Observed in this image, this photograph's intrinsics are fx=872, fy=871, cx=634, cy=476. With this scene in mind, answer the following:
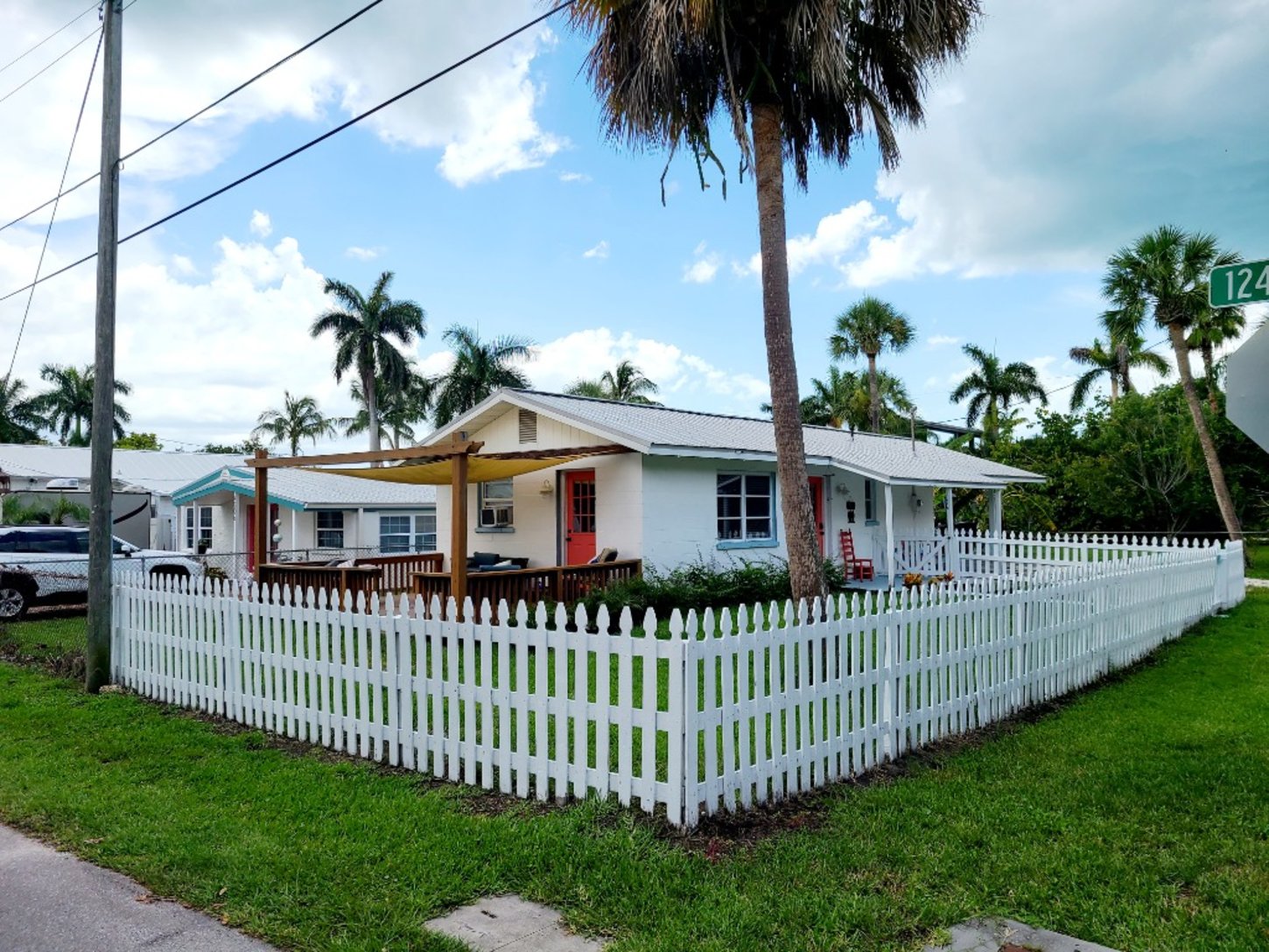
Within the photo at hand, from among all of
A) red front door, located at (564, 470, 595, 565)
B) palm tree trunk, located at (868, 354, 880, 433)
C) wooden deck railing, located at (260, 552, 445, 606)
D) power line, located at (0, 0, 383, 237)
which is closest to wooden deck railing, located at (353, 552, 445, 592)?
wooden deck railing, located at (260, 552, 445, 606)

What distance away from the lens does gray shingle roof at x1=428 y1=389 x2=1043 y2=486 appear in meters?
14.8

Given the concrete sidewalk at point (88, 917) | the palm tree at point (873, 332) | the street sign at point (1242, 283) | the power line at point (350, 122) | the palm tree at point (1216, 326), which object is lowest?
the concrete sidewalk at point (88, 917)

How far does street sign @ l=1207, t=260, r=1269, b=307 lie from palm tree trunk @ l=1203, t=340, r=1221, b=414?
30.0 metres

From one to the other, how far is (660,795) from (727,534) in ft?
38.1

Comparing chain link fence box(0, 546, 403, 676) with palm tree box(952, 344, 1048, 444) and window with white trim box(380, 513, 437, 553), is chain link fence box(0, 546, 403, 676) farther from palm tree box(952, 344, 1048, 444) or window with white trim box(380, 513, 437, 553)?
palm tree box(952, 344, 1048, 444)

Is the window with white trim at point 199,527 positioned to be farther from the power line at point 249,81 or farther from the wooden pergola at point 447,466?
the power line at point 249,81

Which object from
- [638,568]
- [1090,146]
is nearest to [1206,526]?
[1090,146]

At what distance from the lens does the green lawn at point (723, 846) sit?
12.2ft

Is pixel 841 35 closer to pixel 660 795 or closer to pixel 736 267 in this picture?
pixel 660 795

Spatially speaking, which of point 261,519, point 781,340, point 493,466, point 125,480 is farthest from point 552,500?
point 125,480

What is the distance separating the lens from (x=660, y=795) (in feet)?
15.9

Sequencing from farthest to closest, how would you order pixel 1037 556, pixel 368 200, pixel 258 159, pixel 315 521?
pixel 315 521
pixel 1037 556
pixel 368 200
pixel 258 159

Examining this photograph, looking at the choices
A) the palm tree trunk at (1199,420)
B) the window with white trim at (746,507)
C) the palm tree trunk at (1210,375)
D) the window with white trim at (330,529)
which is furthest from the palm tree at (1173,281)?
the window with white trim at (330,529)

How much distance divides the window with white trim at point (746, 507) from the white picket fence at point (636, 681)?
721cm
